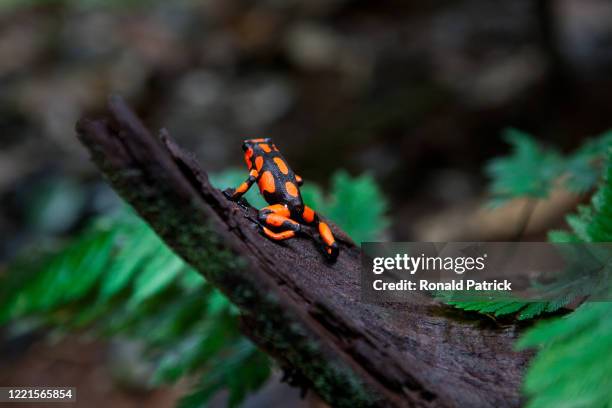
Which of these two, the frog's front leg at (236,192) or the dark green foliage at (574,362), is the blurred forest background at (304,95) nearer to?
the frog's front leg at (236,192)

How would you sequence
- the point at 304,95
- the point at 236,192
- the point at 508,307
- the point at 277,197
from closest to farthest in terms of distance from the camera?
the point at 508,307
the point at 236,192
the point at 277,197
the point at 304,95

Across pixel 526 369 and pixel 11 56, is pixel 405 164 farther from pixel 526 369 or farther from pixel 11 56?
pixel 11 56

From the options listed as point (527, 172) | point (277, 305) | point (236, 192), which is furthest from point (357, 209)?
point (277, 305)

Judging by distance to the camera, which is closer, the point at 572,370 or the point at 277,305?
the point at 572,370

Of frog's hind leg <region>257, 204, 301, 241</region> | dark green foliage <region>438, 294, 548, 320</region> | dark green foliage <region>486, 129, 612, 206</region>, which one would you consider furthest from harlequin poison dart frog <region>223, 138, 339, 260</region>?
dark green foliage <region>486, 129, 612, 206</region>

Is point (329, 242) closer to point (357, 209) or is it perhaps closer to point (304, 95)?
point (357, 209)

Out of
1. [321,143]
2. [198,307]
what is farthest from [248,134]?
[198,307]

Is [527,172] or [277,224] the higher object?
[527,172]

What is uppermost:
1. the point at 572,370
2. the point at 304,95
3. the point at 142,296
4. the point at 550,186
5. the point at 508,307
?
the point at 304,95
